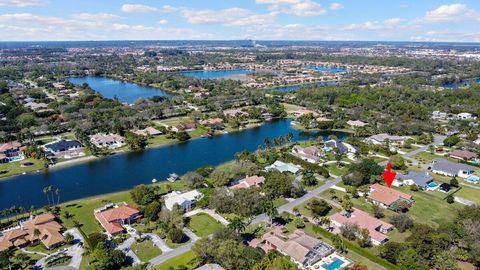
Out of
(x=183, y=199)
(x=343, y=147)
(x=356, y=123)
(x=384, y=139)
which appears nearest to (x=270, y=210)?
(x=183, y=199)

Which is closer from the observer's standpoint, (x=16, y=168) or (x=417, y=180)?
(x=417, y=180)

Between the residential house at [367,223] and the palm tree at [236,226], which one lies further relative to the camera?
the residential house at [367,223]

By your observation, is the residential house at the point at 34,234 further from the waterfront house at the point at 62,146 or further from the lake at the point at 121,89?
the lake at the point at 121,89

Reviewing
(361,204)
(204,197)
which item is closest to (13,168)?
(204,197)

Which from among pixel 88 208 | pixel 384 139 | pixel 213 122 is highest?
pixel 213 122

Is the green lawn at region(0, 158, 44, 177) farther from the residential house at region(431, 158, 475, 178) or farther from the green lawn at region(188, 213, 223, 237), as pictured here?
the residential house at region(431, 158, 475, 178)

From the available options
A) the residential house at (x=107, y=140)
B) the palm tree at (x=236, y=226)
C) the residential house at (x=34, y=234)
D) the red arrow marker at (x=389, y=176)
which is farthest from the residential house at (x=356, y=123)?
the residential house at (x=34, y=234)

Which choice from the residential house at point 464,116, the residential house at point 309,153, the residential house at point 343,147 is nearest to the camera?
the residential house at point 309,153

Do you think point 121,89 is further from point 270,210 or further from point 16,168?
point 270,210
